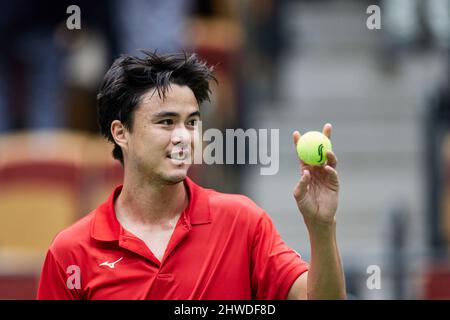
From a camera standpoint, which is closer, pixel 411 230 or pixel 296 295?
pixel 296 295

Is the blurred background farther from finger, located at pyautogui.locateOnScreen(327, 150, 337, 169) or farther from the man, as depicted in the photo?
finger, located at pyautogui.locateOnScreen(327, 150, 337, 169)

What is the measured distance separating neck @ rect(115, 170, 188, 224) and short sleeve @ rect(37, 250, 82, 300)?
27 cm

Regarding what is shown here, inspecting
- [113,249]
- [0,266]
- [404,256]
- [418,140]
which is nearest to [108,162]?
[0,266]

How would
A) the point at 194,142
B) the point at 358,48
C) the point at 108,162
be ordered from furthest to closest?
the point at 358,48 → the point at 108,162 → the point at 194,142

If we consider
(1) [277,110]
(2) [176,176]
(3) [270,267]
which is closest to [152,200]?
(2) [176,176]

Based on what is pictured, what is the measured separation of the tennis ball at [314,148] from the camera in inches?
153

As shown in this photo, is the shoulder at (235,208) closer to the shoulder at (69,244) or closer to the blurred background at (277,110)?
the shoulder at (69,244)

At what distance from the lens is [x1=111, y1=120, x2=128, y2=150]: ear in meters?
4.14

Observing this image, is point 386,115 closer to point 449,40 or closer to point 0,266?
point 449,40

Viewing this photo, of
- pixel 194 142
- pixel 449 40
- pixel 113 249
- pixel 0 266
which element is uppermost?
pixel 449 40

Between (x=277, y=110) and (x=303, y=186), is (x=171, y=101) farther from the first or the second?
(x=277, y=110)

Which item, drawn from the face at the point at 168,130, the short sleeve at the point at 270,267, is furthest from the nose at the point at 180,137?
the short sleeve at the point at 270,267

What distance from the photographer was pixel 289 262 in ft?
13.7
